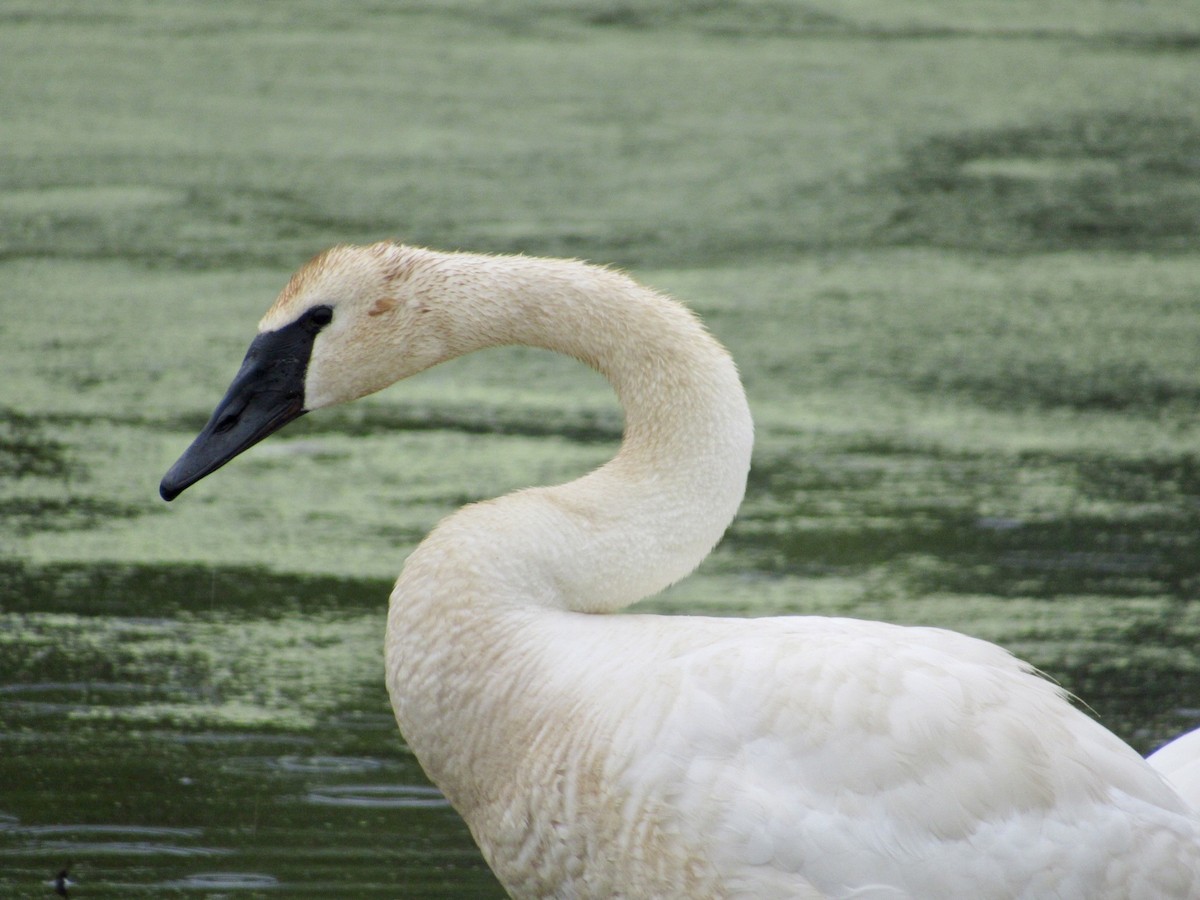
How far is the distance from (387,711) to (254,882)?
2.71ft

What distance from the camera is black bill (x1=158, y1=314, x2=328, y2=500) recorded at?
3.49 metres

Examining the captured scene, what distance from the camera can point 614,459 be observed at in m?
3.44

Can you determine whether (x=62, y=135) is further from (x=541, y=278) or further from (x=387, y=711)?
(x=541, y=278)

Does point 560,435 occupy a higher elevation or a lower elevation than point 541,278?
lower

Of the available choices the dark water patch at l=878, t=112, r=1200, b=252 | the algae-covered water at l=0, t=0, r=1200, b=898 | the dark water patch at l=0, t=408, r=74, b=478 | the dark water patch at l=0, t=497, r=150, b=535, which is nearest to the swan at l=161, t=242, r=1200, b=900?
the algae-covered water at l=0, t=0, r=1200, b=898

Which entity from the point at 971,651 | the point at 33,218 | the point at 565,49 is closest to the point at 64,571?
the point at 971,651

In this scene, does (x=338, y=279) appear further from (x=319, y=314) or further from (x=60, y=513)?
(x=60, y=513)

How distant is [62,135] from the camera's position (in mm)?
9406

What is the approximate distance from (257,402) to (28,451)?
9.22 ft

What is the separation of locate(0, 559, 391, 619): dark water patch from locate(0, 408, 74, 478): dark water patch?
2.22 ft

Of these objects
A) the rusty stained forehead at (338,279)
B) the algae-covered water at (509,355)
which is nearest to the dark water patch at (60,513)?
the algae-covered water at (509,355)

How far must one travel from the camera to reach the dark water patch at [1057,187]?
27.7 ft

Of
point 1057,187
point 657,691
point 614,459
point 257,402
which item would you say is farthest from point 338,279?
point 1057,187

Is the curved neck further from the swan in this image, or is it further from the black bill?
the black bill
